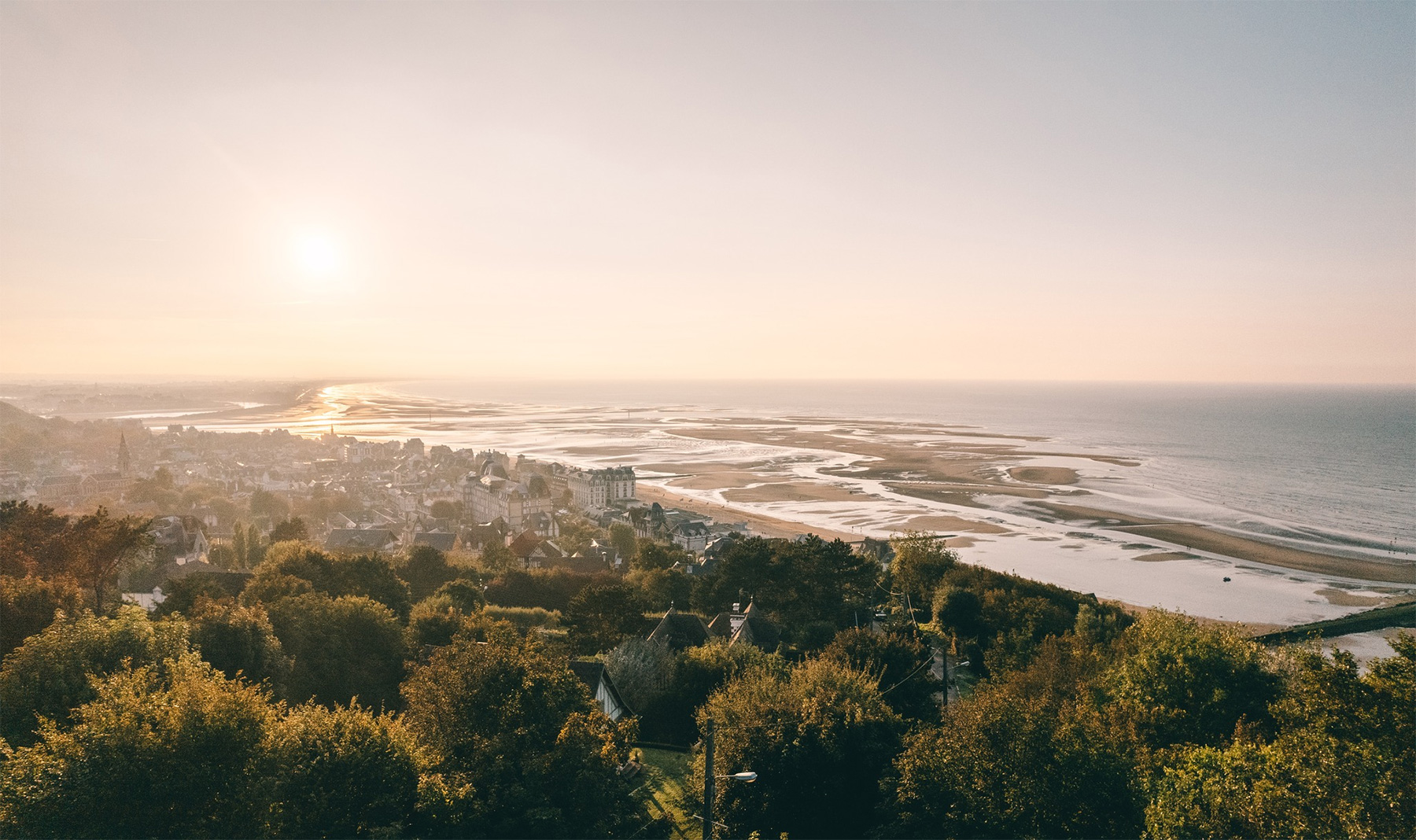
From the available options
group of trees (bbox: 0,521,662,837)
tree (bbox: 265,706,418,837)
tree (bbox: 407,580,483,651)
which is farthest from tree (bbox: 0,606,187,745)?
tree (bbox: 407,580,483,651)

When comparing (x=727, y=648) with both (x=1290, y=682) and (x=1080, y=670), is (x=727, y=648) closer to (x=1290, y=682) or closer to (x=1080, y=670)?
(x=1080, y=670)

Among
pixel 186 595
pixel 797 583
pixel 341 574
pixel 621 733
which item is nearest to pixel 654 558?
pixel 797 583

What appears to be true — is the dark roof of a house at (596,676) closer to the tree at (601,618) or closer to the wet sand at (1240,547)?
the tree at (601,618)

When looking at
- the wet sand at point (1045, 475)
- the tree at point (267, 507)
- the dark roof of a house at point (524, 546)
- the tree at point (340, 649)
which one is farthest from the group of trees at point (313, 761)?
the wet sand at point (1045, 475)

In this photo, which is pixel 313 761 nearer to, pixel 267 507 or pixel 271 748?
pixel 271 748

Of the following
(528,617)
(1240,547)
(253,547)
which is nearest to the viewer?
(528,617)

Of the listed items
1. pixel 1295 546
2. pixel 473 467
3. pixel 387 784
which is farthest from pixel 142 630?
pixel 473 467

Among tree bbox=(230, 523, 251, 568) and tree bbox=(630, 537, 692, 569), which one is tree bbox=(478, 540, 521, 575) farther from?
tree bbox=(230, 523, 251, 568)
